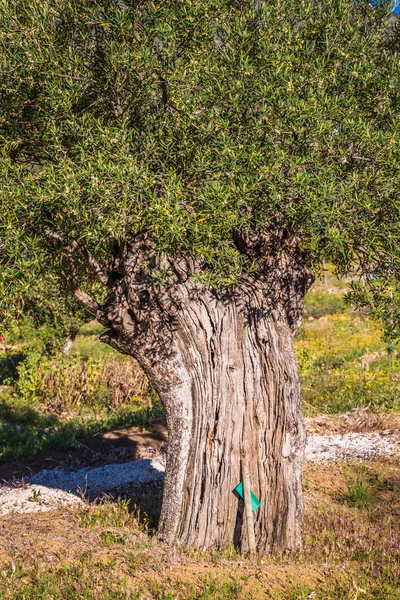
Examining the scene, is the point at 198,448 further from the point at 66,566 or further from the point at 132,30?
the point at 132,30

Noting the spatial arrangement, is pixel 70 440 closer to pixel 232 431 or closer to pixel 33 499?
pixel 33 499

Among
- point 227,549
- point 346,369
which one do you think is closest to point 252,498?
point 227,549

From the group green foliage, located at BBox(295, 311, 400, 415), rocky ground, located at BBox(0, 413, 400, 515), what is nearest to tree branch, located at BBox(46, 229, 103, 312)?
rocky ground, located at BBox(0, 413, 400, 515)

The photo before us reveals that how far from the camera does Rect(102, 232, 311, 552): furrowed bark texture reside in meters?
7.97

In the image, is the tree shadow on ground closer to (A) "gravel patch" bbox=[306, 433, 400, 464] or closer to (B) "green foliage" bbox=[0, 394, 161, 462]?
(B) "green foliage" bbox=[0, 394, 161, 462]

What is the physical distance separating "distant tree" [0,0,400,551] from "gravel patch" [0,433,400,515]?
269 centimetres

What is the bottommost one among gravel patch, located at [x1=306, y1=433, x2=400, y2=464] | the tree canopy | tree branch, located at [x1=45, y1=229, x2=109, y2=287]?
gravel patch, located at [x1=306, y1=433, x2=400, y2=464]

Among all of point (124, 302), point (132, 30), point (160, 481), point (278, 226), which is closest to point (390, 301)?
point (278, 226)

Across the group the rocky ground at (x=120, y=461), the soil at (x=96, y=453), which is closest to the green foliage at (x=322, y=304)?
the rocky ground at (x=120, y=461)

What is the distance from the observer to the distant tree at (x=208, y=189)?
6.58m

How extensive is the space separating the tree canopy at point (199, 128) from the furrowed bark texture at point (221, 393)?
750 mm

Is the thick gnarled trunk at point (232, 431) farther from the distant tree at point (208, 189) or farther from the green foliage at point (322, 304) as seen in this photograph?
the green foliage at point (322, 304)

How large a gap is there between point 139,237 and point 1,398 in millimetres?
14197

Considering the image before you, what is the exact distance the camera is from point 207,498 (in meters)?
8.03
